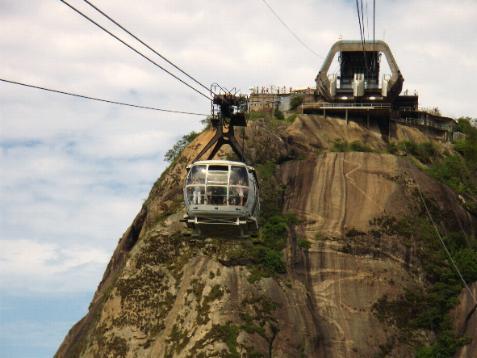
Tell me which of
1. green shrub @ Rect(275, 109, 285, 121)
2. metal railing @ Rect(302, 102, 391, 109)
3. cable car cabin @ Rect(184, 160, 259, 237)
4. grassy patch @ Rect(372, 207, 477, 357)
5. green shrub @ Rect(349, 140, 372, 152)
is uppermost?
metal railing @ Rect(302, 102, 391, 109)

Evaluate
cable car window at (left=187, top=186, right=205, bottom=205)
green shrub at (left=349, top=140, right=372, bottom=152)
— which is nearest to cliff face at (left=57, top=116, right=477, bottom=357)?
green shrub at (left=349, top=140, right=372, bottom=152)

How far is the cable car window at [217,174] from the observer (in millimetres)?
57688

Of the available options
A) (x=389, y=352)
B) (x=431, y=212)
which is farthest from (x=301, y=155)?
(x=389, y=352)

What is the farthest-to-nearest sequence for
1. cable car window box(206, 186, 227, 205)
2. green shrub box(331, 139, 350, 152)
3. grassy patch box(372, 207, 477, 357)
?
green shrub box(331, 139, 350, 152) → grassy patch box(372, 207, 477, 357) → cable car window box(206, 186, 227, 205)

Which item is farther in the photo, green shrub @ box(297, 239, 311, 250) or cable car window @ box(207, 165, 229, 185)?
green shrub @ box(297, 239, 311, 250)

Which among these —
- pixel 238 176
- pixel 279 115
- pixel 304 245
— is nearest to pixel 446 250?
pixel 304 245

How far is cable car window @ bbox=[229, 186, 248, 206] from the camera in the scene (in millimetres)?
57156

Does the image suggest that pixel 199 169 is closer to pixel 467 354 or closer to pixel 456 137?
pixel 467 354

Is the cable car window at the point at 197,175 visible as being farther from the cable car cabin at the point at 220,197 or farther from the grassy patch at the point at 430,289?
the grassy patch at the point at 430,289

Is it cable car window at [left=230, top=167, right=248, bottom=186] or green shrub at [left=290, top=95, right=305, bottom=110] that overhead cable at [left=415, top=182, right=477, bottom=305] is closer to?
green shrub at [left=290, top=95, right=305, bottom=110]

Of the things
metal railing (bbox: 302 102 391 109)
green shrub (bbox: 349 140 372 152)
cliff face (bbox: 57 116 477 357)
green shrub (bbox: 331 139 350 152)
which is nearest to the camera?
cliff face (bbox: 57 116 477 357)

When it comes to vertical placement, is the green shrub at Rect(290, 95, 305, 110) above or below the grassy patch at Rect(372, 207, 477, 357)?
above

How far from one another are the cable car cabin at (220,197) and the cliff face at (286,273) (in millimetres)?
24033

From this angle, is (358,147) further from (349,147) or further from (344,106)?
(344,106)
